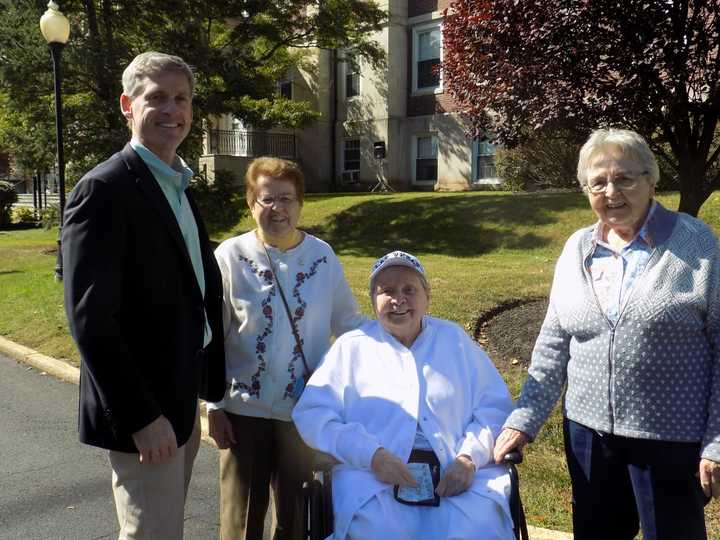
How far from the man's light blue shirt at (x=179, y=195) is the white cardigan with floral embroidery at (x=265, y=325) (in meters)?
0.37

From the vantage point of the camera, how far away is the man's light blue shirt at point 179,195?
2.38 m

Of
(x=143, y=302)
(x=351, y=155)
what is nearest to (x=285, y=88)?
(x=351, y=155)

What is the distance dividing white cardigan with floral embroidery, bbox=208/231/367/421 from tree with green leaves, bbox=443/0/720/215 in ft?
9.22

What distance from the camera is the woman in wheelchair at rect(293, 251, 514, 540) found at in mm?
2568

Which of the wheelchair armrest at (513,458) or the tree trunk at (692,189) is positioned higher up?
the tree trunk at (692,189)

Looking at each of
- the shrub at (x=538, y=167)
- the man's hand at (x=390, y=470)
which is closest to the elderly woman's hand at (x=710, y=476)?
the man's hand at (x=390, y=470)

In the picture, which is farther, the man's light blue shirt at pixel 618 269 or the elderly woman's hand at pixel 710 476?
the man's light blue shirt at pixel 618 269

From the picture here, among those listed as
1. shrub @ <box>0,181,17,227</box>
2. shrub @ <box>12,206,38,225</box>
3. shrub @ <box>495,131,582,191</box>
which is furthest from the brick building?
shrub @ <box>0,181,17,227</box>

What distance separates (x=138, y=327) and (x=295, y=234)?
105 centimetres

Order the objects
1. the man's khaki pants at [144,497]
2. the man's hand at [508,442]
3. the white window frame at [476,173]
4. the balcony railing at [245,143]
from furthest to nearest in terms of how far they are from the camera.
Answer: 1. the balcony railing at [245,143]
2. the white window frame at [476,173]
3. the man's hand at [508,442]
4. the man's khaki pants at [144,497]

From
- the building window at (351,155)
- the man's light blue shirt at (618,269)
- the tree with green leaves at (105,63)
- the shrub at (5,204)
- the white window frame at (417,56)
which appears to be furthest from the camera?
the shrub at (5,204)

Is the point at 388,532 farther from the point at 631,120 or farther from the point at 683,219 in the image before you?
the point at 631,120

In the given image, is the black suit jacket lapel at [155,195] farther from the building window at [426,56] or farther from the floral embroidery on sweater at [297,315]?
the building window at [426,56]

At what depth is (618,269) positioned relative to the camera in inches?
99.9
